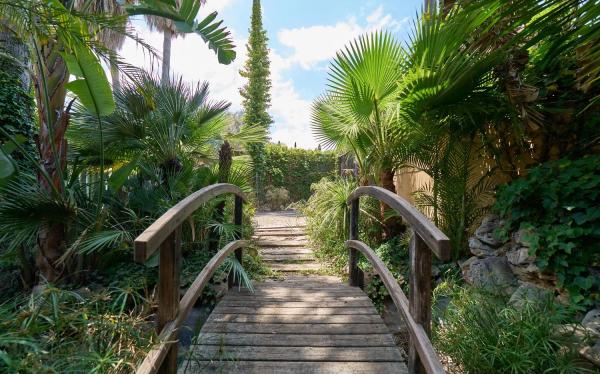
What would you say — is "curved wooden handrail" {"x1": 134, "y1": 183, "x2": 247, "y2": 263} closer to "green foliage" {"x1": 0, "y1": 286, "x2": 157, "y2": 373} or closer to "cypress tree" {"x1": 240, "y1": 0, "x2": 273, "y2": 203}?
"green foliage" {"x1": 0, "y1": 286, "x2": 157, "y2": 373}

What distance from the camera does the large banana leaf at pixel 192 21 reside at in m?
3.18

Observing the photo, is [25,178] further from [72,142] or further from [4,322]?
[4,322]

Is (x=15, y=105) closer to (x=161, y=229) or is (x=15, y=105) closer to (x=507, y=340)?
(x=161, y=229)

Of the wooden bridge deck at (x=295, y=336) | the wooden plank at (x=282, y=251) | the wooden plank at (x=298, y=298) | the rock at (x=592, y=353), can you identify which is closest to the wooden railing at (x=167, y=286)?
the wooden bridge deck at (x=295, y=336)

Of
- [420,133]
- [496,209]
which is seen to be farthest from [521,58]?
[496,209]

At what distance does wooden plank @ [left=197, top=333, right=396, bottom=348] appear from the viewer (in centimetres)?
204

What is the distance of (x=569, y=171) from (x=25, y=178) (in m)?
5.20

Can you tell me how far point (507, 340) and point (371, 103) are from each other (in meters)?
2.81

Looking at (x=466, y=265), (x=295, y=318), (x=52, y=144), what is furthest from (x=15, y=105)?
(x=466, y=265)

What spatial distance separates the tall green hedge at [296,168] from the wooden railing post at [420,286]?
1048 centimetres

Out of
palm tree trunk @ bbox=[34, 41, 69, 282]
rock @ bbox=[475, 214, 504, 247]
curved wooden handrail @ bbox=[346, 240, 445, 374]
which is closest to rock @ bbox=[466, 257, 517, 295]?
rock @ bbox=[475, 214, 504, 247]

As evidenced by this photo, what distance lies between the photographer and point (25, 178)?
3.25 metres

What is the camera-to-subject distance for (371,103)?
3.81 m

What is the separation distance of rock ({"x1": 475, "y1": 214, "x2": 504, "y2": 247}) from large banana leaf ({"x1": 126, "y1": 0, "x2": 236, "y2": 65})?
355cm
